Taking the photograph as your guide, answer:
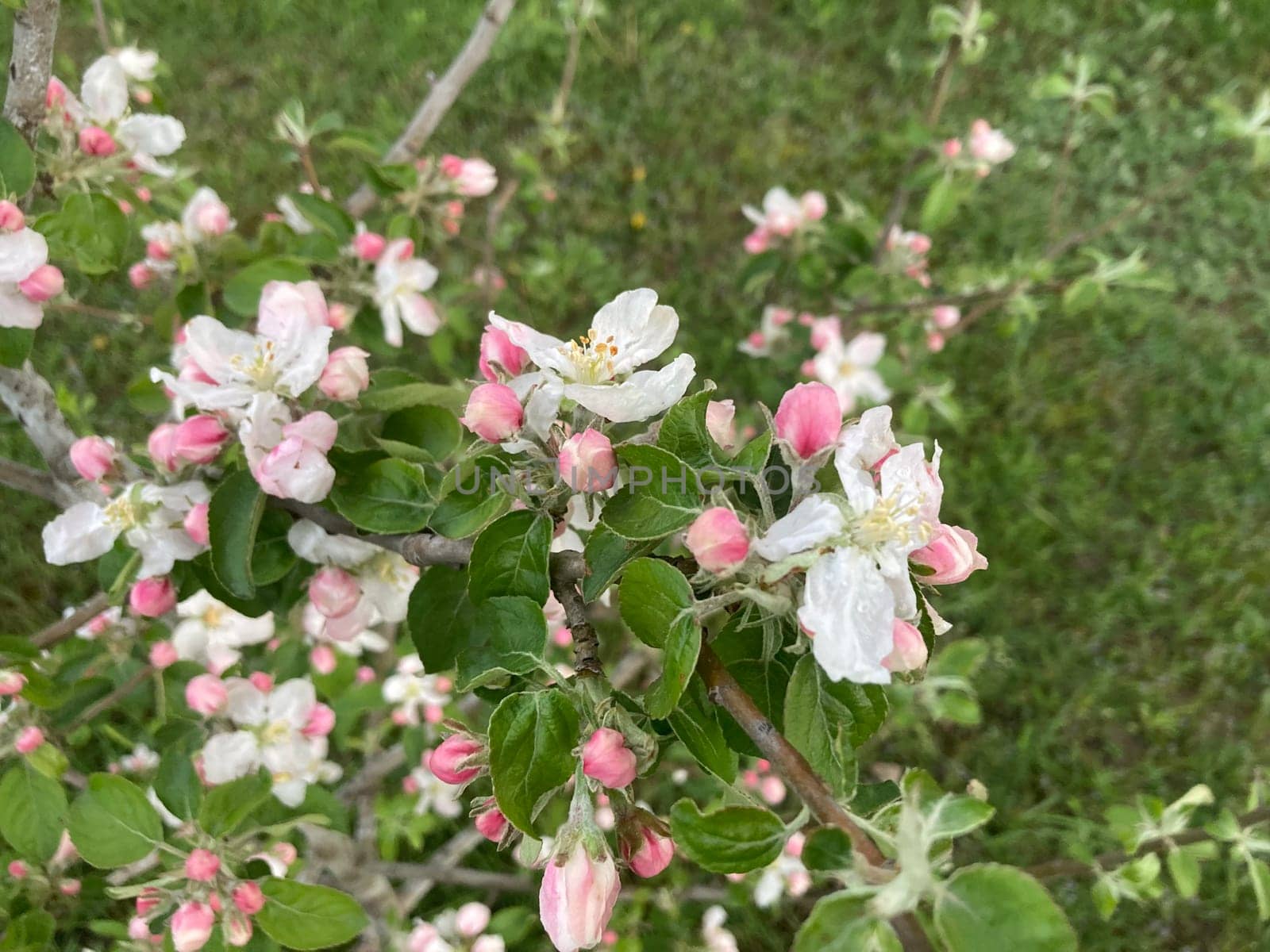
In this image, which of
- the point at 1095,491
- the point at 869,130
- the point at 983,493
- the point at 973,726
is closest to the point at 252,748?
the point at 973,726

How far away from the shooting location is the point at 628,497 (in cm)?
69

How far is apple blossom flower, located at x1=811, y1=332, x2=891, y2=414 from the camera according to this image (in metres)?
2.01

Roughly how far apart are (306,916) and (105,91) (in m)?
1.16

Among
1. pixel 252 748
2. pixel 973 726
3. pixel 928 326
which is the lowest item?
pixel 973 726

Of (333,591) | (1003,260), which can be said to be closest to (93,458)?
(333,591)

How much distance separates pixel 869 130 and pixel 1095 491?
5.02ft

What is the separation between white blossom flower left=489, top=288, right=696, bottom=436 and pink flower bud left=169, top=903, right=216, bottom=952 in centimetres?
71

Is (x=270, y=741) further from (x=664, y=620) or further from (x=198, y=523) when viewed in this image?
(x=664, y=620)

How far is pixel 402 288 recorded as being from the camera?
1.51 meters

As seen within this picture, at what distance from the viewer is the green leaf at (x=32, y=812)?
108cm

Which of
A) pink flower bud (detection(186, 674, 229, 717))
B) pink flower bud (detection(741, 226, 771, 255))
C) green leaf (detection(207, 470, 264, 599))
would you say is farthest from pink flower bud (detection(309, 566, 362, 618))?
pink flower bud (detection(741, 226, 771, 255))

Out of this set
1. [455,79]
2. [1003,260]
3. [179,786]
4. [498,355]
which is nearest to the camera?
[498,355]

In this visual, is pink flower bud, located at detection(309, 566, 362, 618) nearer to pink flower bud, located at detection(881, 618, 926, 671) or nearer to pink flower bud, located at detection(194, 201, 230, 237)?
pink flower bud, located at detection(881, 618, 926, 671)

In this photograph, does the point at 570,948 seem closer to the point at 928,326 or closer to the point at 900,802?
the point at 900,802
